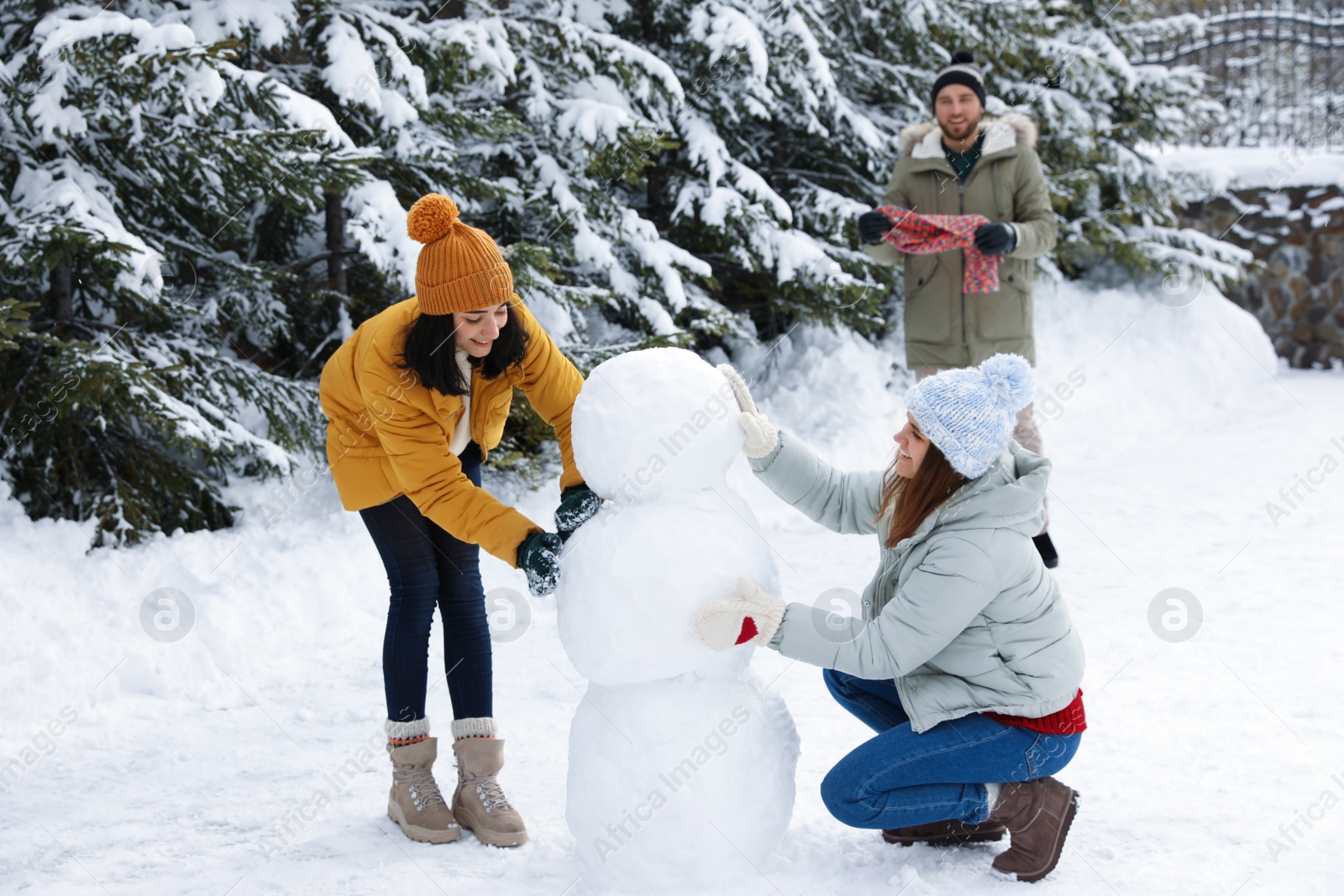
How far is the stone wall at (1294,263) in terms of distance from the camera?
9953 millimetres

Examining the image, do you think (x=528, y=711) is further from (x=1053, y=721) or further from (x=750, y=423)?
(x=1053, y=721)

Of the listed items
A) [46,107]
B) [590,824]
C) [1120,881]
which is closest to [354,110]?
[46,107]

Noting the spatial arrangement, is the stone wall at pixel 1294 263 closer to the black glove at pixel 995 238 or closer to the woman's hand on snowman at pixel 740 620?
the black glove at pixel 995 238

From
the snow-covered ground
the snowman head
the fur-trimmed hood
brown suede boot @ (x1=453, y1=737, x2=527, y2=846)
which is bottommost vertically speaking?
the snow-covered ground

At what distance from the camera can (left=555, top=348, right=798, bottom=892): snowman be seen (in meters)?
2.30

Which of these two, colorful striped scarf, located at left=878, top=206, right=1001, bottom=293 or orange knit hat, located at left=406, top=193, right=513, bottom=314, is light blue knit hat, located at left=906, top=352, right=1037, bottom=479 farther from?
colorful striped scarf, located at left=878, top=206, right=1001, bottom=293

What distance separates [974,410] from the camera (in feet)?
7.77

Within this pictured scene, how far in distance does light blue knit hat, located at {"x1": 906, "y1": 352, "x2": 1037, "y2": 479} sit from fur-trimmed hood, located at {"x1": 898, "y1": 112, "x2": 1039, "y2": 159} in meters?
2.64

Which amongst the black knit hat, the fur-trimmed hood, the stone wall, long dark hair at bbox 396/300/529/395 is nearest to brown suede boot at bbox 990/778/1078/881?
long dark hair at bbox 396/300/529/395

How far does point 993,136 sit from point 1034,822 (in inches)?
129

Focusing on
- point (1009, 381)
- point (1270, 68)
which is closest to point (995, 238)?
point (1009, 381)

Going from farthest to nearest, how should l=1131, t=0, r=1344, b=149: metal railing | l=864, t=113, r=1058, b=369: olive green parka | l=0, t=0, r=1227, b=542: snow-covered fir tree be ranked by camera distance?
1. l=1131, t=0, r=1344, b=149: metal railing
2. l=864, t=113, r=1058, b=369: olive green parka
3. l=0, t=0, r=1227, b=542: snow-covered fir tree

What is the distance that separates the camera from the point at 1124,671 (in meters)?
3.66

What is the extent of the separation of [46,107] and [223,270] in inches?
43.4
